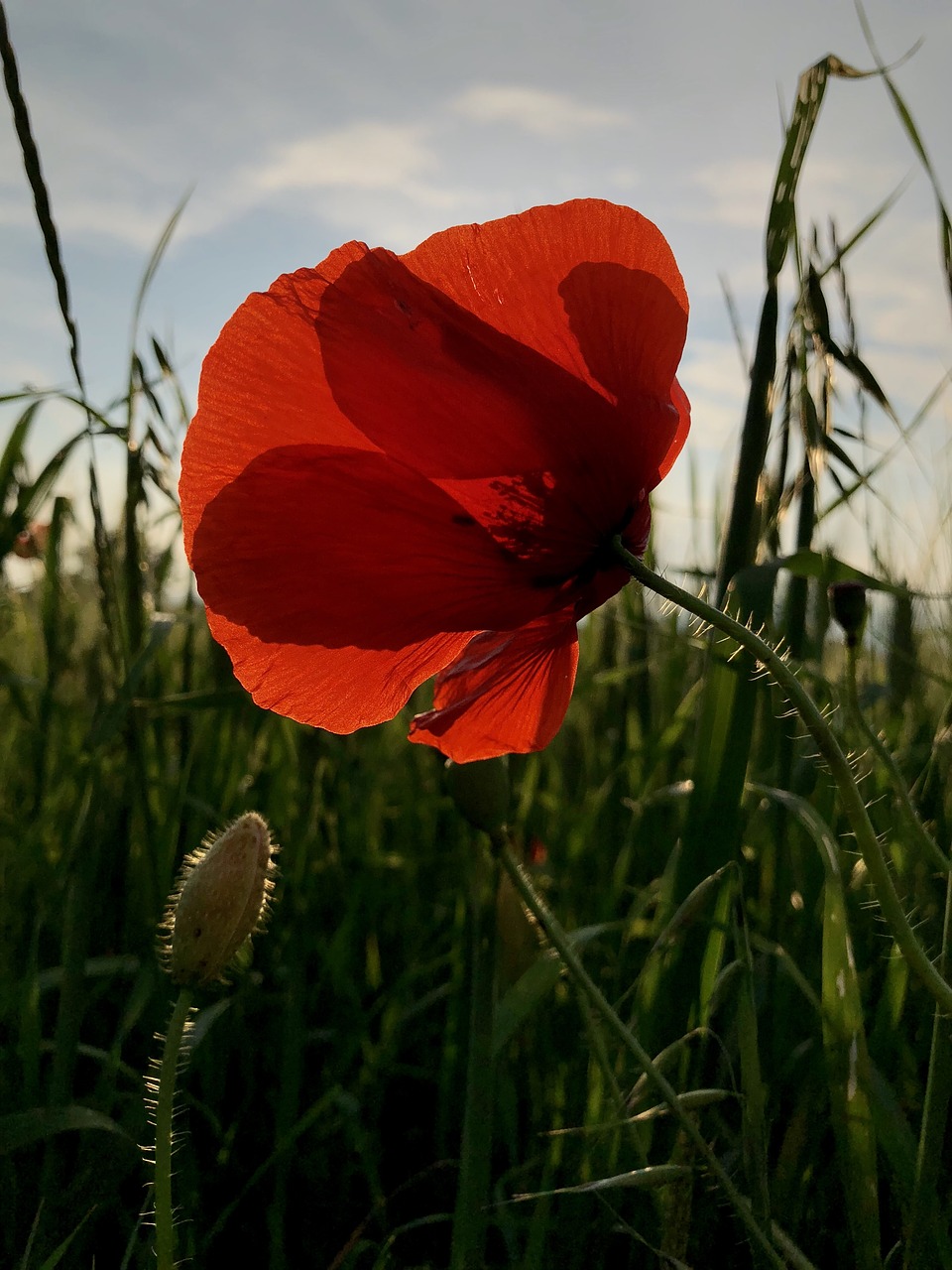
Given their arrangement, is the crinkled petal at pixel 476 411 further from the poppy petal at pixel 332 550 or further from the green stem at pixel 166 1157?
the green stem at pixel 166 1157

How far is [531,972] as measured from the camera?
873 mm

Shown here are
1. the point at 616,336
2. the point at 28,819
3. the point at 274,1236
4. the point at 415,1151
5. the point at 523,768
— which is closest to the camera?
the point at 616,336

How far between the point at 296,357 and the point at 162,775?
90 cm

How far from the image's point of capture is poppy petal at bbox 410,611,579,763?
2.13 feet

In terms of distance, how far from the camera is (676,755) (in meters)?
1.41

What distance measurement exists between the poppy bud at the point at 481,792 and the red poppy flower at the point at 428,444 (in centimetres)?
7

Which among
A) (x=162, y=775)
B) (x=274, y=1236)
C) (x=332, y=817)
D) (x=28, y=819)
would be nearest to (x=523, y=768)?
(x=332, y=817)

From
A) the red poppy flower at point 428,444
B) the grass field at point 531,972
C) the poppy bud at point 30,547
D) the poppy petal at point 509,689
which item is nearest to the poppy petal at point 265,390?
the red poppy flower at point 428,444

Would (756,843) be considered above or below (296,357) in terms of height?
below

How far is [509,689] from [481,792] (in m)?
0.08

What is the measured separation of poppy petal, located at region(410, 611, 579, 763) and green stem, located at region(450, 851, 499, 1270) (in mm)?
187

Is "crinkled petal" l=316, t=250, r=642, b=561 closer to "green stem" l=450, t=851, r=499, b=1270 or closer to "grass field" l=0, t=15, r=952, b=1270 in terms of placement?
"grass field" l=0, t=15, r=952, b=1270

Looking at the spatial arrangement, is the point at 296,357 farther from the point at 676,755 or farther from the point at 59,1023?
the point at 676,755

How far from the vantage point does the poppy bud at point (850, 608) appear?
22.8 inches
